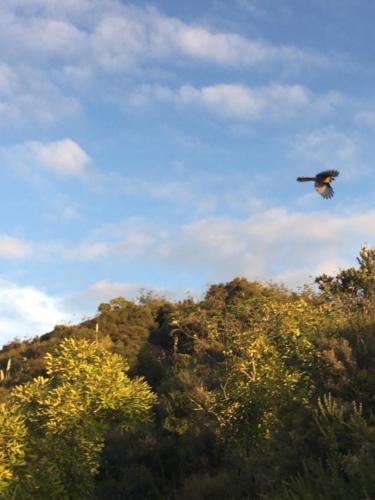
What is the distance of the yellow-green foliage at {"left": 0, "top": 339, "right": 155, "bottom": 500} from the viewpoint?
538 inches

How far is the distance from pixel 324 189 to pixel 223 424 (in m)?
7.97

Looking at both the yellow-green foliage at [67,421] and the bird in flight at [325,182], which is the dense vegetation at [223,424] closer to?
the yellow-green foliage at [67,421]

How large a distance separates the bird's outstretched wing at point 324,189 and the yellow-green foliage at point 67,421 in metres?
8.93

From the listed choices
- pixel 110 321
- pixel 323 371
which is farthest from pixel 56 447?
pixel 110 321

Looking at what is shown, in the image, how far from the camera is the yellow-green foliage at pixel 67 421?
538 inches

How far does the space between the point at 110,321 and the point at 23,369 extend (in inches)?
458

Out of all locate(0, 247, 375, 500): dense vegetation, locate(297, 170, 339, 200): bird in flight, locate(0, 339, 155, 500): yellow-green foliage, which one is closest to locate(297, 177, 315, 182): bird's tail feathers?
locate(297, 170, 339, 200): bird in flight

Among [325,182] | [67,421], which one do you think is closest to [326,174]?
[325,182]

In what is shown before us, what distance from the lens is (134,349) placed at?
143 feet

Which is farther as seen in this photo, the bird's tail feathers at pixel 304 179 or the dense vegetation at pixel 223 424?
the bird's tail feathers at pixel 304 179

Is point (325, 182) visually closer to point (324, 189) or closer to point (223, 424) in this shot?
point (324, 189)

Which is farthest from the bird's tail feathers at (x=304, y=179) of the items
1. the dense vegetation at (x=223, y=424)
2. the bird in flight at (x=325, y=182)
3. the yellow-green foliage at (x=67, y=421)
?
the yellow-green foliage at (x=67, y=421)

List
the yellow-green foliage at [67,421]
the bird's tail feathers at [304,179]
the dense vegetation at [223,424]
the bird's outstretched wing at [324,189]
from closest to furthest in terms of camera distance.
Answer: the dense vegetation at [223,424]
the bird's outstretched wing at [324,189]
the bird's tail feathers at [304,179]
the yellow-green foliage at [67,421]

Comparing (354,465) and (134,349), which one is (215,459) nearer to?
(354,465)
